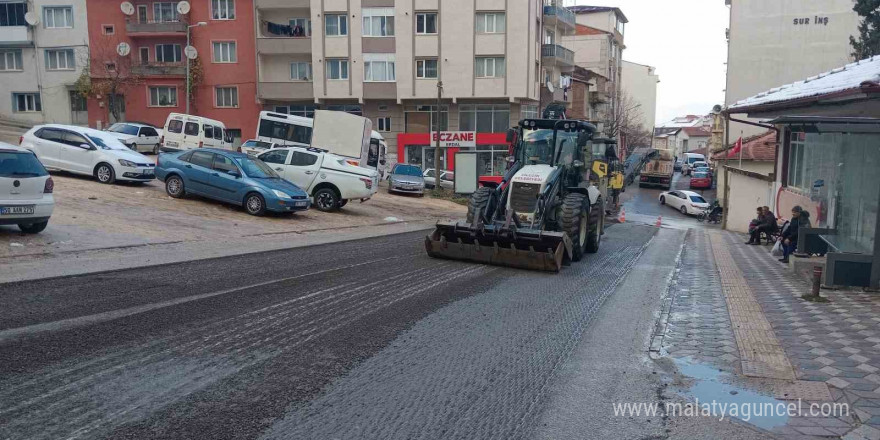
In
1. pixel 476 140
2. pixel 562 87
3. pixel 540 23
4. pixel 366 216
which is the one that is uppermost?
pixel 540 23

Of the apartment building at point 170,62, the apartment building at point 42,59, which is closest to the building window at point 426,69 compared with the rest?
the apartment building at point 170,62

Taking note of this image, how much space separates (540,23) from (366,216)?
29.3m

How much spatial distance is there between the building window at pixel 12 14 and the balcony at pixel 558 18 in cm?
3649

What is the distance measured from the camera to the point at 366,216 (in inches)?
855

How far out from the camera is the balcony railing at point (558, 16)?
48.1 meters

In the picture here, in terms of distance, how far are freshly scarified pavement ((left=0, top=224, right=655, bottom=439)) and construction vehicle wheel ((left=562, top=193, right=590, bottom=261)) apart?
2.24 meters

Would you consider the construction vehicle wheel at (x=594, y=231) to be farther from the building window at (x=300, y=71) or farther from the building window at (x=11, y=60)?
the building window at (x=11, y=60)

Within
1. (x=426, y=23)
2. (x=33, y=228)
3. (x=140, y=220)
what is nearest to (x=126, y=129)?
(x=426, y=23)

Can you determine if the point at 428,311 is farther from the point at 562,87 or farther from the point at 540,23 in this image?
the point at 562,87

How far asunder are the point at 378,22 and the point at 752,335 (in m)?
39.0

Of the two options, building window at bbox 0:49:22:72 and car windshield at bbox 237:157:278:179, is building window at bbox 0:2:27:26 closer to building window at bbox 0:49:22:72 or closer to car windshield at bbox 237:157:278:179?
building window at bbox 0:49:22:72

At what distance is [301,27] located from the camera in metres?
45.2

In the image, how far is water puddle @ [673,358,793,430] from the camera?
5.19 metres

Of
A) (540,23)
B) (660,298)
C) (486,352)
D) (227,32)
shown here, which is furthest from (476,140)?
(486,352)
